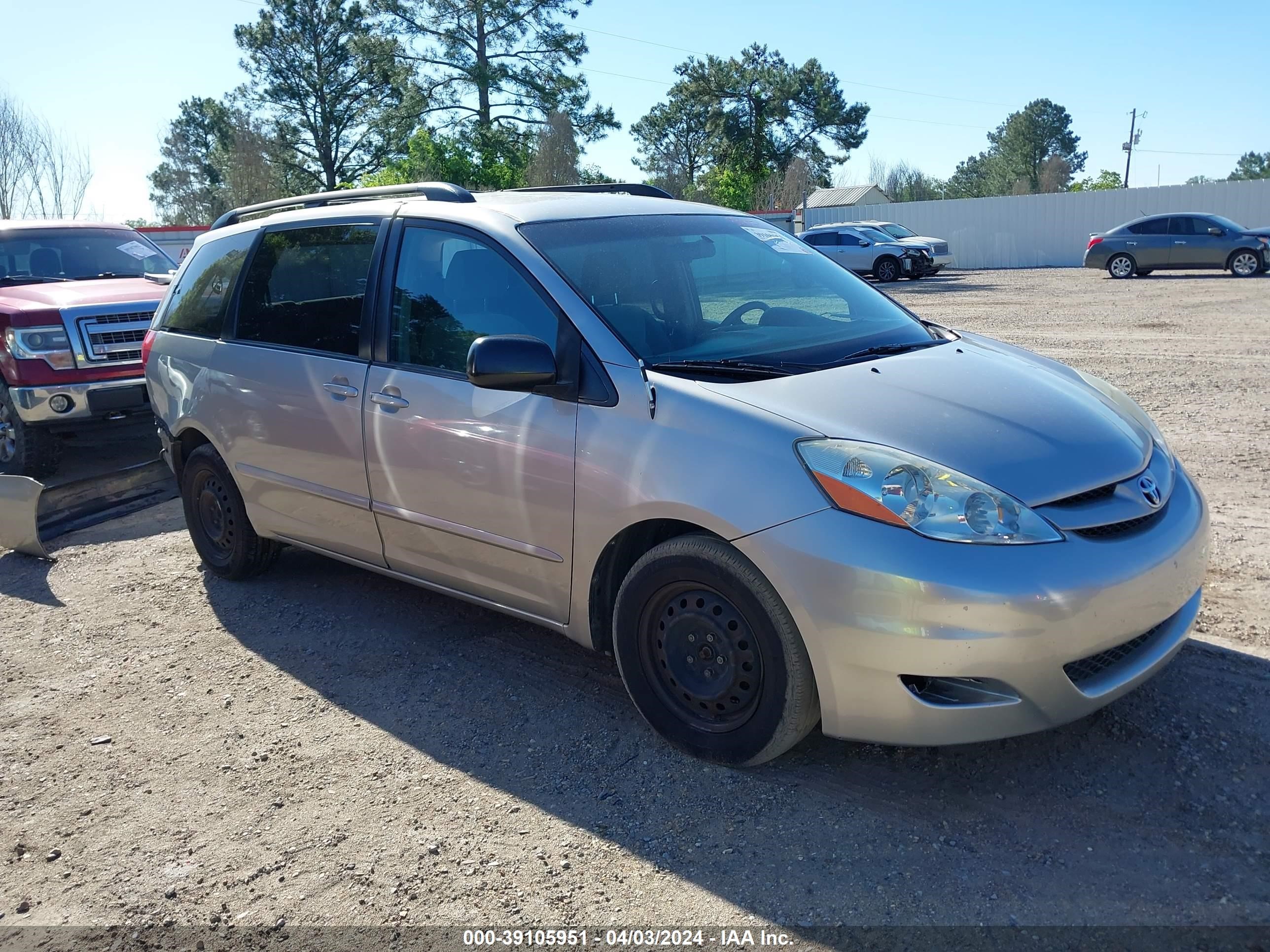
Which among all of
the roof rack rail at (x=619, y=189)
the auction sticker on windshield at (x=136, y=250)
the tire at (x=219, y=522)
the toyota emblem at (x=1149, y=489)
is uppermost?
the roof rack rail at (x=619, y=189)

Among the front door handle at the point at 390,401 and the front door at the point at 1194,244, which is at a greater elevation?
the front door handle at the point at 390,401

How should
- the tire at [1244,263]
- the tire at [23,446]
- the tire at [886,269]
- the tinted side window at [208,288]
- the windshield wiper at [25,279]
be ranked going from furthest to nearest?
the tire at [886,269] < the tire at [1244,263] < the windshield wiper at [25,279] < the tire at [23,446] < the tinted side window at [208,288]

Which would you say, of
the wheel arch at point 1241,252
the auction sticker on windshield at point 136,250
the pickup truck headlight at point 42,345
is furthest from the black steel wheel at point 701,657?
the wheel arch at point 1241,252

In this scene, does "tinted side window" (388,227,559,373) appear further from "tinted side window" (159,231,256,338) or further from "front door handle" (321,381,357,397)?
"tinted side window" (159,231,256,338)

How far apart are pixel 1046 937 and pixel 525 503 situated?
2.08m

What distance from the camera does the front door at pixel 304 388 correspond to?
441 cm

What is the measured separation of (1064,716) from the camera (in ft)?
9.70

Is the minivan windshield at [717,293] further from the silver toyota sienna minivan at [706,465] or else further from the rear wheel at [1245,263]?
the rear wheel at [1245,263]

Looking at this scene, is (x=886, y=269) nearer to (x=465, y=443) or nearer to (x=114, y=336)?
(x=114, y=336)

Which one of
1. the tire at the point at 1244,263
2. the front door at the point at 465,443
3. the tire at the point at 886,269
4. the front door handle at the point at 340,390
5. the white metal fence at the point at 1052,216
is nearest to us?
the front door at the point at 465,443

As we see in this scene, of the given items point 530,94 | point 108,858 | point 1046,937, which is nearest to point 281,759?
point 108,858

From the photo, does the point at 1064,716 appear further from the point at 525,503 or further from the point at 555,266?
the point at 555,266

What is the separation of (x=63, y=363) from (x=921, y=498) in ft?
23.3

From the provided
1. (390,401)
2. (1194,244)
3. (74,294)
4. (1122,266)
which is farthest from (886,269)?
(390,401)
